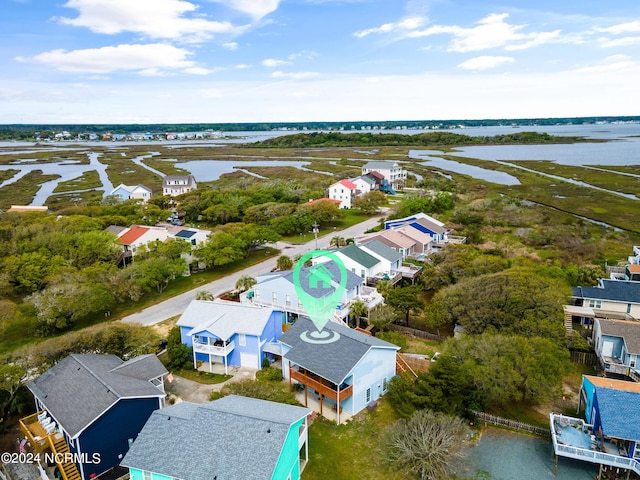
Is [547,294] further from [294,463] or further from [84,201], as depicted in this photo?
[84,201]

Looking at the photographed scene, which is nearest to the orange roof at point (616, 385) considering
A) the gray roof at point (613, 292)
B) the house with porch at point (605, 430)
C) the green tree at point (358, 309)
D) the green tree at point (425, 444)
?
the house with porch at point (605, 430)

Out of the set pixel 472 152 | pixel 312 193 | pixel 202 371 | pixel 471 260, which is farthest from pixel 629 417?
pixel 472 152

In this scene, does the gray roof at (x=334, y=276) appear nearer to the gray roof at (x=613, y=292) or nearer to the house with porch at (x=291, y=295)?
the house with porch at (x=291, y=295)

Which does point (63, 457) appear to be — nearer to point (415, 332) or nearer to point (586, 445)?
point (415, 332)

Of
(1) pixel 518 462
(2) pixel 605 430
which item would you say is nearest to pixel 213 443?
(1) pixel 518 462

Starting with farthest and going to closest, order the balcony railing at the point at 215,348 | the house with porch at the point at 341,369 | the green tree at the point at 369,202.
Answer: the green tree at the point at 369,202 → the balcony railing at the point at 215,348 → the house with porch at the point at 341,369

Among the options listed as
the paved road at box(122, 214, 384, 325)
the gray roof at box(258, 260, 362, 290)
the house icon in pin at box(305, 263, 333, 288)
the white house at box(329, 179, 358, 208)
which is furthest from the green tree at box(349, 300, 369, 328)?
the white house at box(329, 179, 358, 208)
